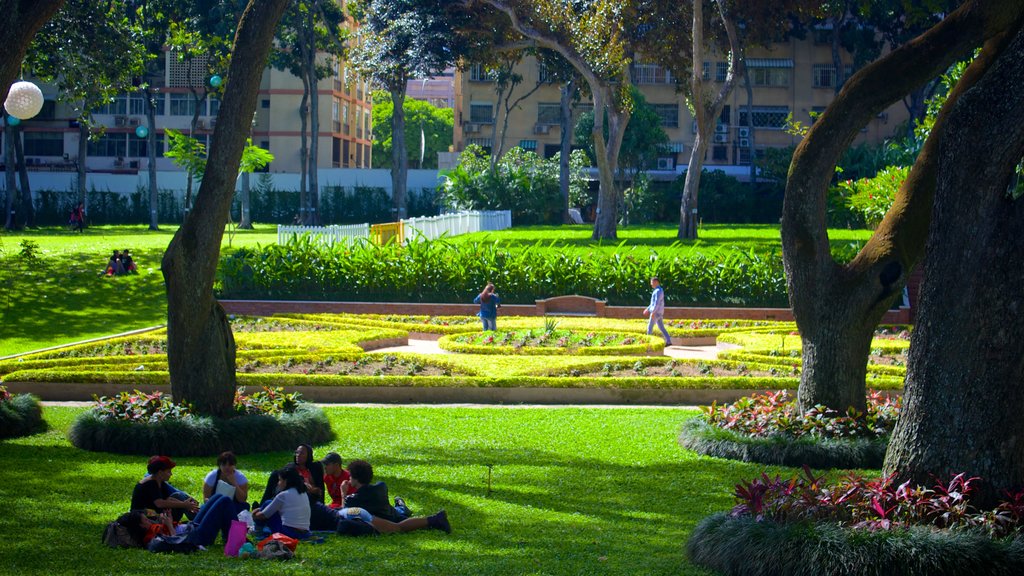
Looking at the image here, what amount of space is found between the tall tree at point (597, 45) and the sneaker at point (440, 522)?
85.3 ft

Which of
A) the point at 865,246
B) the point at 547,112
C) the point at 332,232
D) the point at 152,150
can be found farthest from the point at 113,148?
the point at 865,246

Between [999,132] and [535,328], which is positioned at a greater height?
[999,132]

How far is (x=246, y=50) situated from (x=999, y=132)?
22.9 feet

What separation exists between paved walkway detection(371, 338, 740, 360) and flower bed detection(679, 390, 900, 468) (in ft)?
20.0

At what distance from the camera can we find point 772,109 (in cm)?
6488

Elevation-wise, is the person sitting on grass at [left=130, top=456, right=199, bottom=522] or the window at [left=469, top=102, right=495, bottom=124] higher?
the window at [left=469, top=102, right=495, bottom=124]

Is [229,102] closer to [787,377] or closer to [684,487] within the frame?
[684,487]

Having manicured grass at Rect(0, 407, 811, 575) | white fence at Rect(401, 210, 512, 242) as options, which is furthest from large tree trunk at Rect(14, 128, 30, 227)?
manicured grass at Rect(0, 407, 811, 575)

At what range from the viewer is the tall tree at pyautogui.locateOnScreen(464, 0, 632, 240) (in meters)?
33.7

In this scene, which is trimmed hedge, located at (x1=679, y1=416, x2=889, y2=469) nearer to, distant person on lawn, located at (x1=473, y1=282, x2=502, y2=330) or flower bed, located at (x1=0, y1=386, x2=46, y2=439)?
flower bed, located at (x1=0, y1=386, x2=46, y2=439)

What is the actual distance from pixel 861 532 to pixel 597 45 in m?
28.1

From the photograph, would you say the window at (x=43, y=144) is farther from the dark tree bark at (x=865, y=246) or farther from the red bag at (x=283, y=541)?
the red bag at (x=283, y=541)

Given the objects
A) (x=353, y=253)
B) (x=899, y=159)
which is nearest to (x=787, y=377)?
(x=353, y=253)

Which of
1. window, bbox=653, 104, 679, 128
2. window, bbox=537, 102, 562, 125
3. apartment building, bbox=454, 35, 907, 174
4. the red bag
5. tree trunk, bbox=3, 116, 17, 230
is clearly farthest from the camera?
window, bbox=537, 102, 562, 125
